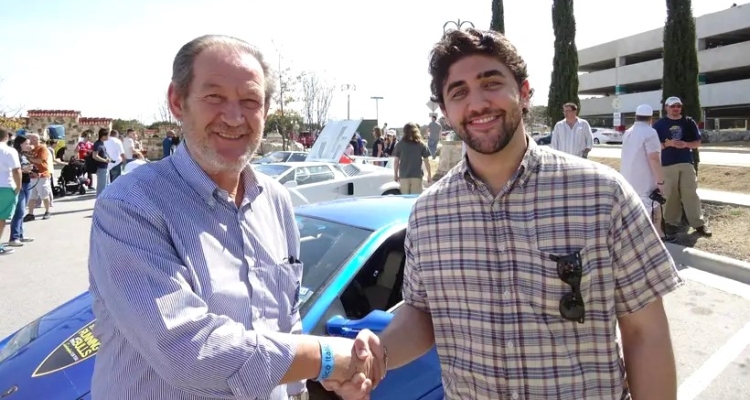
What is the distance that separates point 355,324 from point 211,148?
1213 mm

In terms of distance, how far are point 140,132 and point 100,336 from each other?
3812 centimetres

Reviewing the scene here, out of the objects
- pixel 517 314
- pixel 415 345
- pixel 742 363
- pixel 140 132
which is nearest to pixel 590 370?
pixel 517 314

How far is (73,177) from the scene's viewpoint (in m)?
15.9

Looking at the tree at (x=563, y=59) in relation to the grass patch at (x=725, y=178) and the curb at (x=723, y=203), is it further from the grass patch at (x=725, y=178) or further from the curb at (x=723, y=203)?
the curb at (x=723, y=203)

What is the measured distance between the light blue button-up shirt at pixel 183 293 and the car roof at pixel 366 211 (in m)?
1.55

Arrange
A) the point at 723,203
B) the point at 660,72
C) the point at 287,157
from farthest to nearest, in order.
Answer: the point at 660,72
the point at 287,157
the point at 723,203

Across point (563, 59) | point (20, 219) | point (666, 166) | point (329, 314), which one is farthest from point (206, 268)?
point (563, 59)

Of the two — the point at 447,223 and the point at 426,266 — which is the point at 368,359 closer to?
the point at 426,266

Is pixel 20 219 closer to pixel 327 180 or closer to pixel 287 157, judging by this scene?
pixel 327 180

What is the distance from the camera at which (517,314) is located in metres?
1.58

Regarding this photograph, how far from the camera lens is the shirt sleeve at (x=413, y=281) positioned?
184cm

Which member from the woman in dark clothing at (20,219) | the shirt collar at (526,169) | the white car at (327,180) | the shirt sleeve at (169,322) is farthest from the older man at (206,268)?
the woman in dark clothing at (20,219)

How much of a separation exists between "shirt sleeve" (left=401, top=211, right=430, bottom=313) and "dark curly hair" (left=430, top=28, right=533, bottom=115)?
54 cm

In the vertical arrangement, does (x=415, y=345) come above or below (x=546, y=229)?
below
